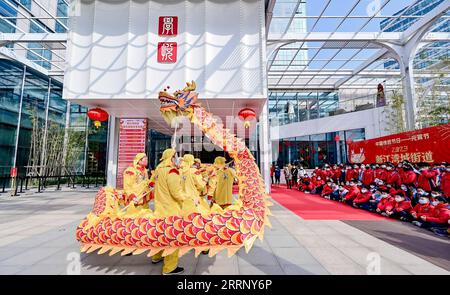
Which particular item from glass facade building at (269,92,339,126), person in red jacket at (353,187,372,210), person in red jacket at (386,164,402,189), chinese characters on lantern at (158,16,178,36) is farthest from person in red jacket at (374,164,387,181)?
chinese characters on lantern at (158,16,178,36)

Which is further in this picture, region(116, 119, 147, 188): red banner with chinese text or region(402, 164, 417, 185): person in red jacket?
region(116, 119, 147, 188): red banner with chinese text

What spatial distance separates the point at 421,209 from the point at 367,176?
2.67 meters

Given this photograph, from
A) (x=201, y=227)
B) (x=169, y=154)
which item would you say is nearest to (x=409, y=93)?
(x=169, y=154)

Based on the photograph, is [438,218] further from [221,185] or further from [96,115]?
[96,115]

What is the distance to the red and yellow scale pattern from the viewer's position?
75.3 inches

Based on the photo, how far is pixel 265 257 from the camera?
274 cm

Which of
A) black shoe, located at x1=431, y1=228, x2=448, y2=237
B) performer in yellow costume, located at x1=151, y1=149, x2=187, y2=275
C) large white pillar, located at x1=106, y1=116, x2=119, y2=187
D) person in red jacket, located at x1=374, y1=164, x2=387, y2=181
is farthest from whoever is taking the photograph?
large white pillar, located at x1=106, y1=116, x2=119, y2=187

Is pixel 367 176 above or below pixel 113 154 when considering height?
below

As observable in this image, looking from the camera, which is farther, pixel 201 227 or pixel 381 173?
pixel 381 173

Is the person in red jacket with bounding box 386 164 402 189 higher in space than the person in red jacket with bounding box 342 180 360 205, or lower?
higher

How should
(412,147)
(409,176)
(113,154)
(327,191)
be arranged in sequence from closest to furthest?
(409,176)
(412,147)
(327,191)
(113,154)

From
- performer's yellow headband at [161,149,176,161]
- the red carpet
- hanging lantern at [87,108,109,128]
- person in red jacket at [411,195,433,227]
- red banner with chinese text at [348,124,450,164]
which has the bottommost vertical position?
the red carpet

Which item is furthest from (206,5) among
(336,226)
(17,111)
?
(17,111)

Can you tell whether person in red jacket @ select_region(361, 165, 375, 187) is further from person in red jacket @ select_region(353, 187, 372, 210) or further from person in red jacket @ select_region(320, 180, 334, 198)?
person in red jacket @ select_region(353, 187, 372, 210)
